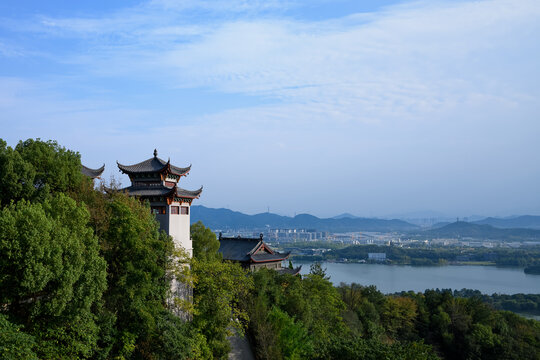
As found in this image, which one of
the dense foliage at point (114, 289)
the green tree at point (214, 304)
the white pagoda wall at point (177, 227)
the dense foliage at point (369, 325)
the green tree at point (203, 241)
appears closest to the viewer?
the dense foliage at point (114, 289)

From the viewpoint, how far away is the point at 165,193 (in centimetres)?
1339

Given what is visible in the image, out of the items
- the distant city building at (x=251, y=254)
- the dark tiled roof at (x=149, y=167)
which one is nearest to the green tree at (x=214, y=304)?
the dark tiled roof at (x=149, y=167)

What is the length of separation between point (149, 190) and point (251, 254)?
726cm

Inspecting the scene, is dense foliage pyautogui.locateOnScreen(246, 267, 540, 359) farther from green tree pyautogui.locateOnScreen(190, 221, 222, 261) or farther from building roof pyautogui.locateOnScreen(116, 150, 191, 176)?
building roof pyautogui.locateOnScreen(116, 150, 191, 176)

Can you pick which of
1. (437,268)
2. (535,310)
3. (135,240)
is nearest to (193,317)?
(135,240)

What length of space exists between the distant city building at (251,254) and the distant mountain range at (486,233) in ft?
467

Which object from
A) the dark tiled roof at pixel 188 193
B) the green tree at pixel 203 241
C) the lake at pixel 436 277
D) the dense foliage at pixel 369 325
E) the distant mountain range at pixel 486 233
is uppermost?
the dark tiled roof at pixel 188 193

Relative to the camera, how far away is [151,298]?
1145cm

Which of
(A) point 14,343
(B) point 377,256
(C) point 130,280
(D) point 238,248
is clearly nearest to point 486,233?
(B) point 377,256

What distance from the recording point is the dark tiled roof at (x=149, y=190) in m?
13.5

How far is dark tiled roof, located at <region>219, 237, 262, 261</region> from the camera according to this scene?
65.7 feet

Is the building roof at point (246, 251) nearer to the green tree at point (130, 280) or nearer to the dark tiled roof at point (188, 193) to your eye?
the dark tiled roof at point (188, 193)

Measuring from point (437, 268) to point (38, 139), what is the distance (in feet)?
239

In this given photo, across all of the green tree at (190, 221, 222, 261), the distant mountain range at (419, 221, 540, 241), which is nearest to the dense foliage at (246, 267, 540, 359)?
the green tree at (190, 221, 222, 261)
